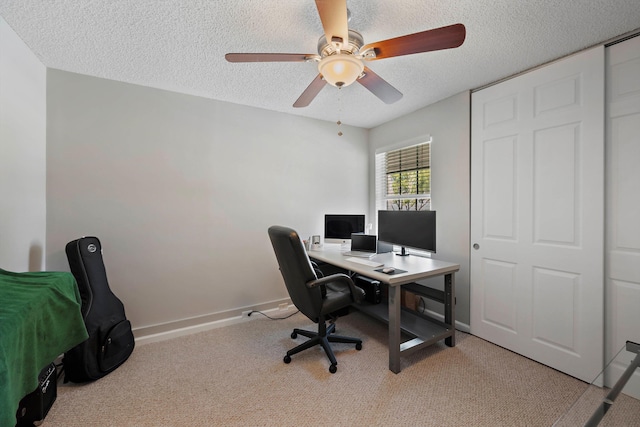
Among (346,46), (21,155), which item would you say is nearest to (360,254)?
(346,46)

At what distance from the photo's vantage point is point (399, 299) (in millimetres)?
1949

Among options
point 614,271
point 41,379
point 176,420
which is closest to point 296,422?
point 176,420

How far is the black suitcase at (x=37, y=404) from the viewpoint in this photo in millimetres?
1386

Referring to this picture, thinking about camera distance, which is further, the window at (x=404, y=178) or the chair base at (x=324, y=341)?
the window at (x=404, y=178)

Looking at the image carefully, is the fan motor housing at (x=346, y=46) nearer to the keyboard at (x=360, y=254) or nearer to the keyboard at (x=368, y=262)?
the keyboard at (x=368, y=262)

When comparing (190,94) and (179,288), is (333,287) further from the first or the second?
(190,94)

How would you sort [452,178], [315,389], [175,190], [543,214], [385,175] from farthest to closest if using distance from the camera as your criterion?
[385,175], [452,178], [175,190], [543,214], [315,389]

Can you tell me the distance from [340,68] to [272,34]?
589 mm

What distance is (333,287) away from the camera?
2.34 m

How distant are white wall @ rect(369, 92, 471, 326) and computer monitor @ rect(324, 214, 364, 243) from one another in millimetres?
861

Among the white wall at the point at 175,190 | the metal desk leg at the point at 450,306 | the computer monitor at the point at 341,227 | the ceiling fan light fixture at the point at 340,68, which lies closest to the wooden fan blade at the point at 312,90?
the ceiling fan light fixture at the point at 340,68

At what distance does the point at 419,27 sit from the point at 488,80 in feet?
3.63

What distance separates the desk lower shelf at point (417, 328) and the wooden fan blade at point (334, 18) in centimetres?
214

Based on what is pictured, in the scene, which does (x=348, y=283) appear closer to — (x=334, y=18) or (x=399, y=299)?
(x=399, y=299)
